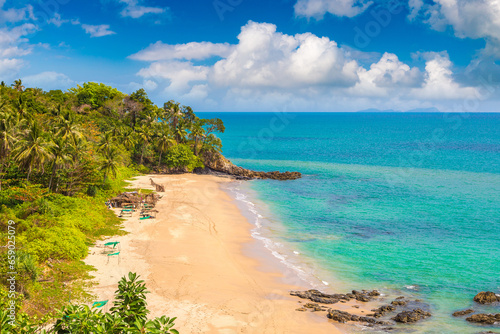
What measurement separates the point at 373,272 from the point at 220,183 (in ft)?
137

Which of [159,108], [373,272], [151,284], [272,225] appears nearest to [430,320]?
[373,272]

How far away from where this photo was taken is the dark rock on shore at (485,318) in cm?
2297

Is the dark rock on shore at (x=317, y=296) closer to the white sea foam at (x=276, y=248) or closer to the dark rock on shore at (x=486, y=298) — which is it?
the white sea foam at (x=276, y=248)

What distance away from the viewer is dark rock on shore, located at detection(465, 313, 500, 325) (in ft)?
75.3

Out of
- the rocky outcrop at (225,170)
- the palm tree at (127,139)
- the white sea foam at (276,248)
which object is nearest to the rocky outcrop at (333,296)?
the white sea foam at (276,248)

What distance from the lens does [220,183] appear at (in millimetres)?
68812

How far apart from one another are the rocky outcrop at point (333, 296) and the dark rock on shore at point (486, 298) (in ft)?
23.4

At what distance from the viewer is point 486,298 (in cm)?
2573

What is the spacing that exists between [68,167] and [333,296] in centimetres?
3262

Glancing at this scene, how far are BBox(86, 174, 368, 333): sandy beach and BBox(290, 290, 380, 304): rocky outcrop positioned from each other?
2.93ft

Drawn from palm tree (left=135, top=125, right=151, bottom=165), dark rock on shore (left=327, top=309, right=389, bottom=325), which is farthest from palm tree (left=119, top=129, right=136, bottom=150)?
dark rock on shore (left=327, top=309, right=389, bottom=325)

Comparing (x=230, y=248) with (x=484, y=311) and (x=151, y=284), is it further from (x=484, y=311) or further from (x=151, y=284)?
(x=484, y=311)

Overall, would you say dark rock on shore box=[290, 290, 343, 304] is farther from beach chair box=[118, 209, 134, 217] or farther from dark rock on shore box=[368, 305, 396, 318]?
beach chair box=[118, 209, 134, 217]

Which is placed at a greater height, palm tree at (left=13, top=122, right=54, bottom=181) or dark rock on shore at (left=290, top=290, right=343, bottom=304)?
palm tree at (left=13, top=122, right=54, bottom=181)
